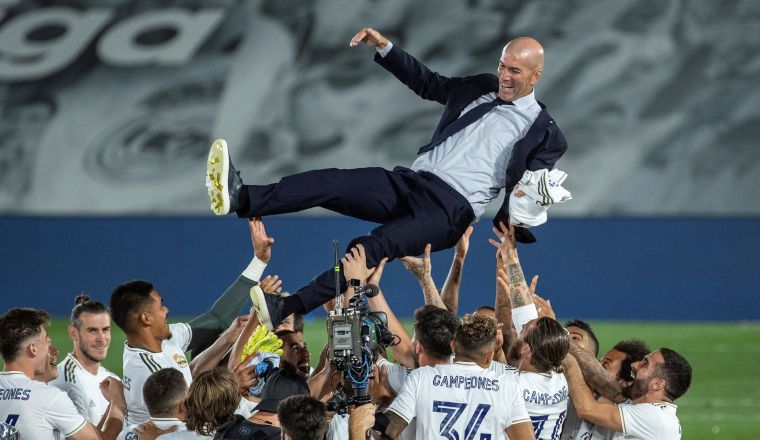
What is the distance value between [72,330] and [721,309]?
17314mm

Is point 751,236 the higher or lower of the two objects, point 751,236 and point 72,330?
the higher

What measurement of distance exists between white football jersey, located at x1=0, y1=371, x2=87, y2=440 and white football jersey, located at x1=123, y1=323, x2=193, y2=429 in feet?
1.12

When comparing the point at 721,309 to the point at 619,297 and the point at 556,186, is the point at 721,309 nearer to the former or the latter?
the point at 619,297

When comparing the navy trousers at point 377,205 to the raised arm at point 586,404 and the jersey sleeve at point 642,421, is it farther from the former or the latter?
the jersey sleeve at point 642,421

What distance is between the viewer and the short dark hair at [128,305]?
671cm

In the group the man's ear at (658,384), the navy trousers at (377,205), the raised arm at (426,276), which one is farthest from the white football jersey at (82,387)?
the man's ear at (658,384)

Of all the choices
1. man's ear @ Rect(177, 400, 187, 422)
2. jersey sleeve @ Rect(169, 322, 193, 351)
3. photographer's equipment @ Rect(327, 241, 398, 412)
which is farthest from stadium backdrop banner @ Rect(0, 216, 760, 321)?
photographer's equipment @ Rect(327, 241, 398, 412)

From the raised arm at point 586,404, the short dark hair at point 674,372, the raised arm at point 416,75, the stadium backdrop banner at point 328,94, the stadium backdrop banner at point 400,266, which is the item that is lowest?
the raised arm at point 586,404

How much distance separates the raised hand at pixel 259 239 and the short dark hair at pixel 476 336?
1621 mm

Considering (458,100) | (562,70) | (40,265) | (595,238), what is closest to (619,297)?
(595,238)

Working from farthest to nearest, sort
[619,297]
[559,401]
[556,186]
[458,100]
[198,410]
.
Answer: [619,297] → [458,100] → [556,186] → [559,401] → [198,410]

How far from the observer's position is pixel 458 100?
7531 millimetres

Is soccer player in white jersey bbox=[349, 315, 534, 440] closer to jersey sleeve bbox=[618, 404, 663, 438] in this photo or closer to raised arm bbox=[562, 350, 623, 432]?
raised arm bbox=[562, 350, 623, 432]

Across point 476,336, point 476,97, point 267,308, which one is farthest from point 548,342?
point 476,97
